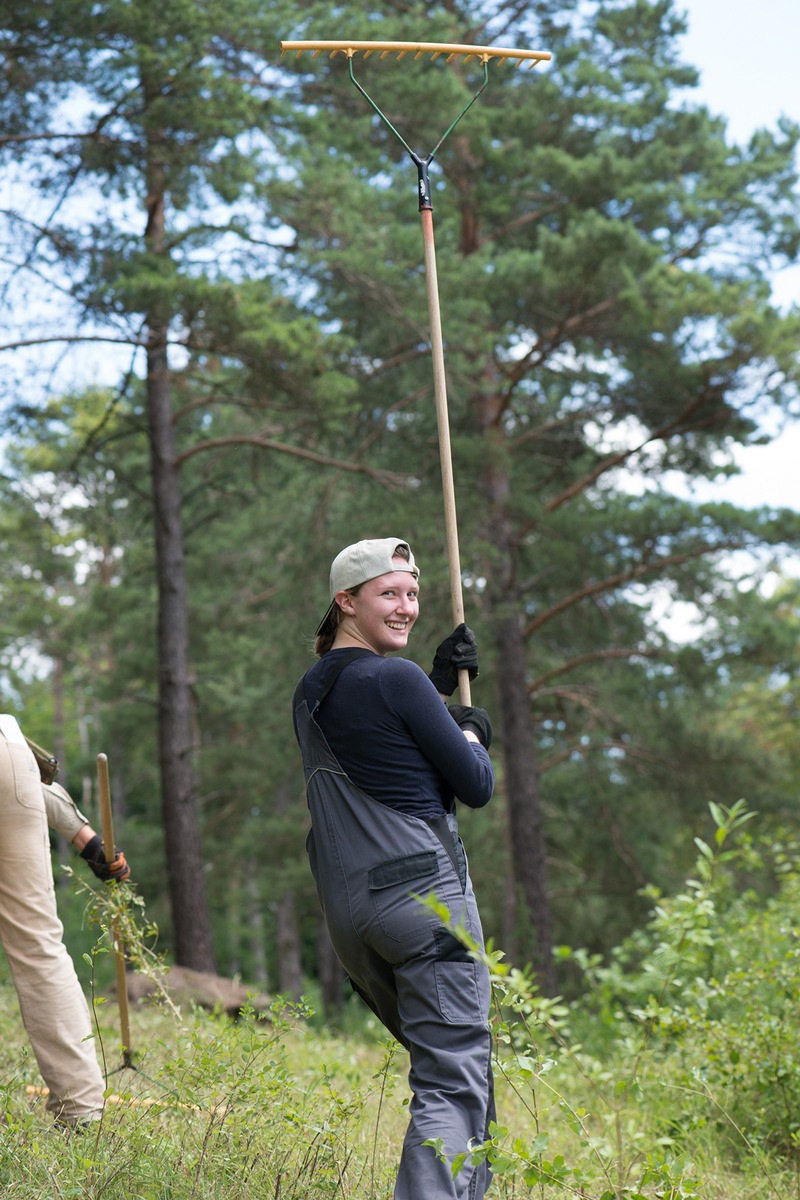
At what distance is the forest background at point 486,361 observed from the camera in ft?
33.1

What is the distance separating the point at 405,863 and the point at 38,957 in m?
1.56

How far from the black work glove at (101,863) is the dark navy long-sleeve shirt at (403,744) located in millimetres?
1681

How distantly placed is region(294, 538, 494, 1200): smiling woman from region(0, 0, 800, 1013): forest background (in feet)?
23.7

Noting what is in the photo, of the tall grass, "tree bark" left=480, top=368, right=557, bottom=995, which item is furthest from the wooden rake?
"tree bark" left=480, top=368, right=557, bottom=995

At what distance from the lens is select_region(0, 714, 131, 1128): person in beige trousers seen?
147 inches

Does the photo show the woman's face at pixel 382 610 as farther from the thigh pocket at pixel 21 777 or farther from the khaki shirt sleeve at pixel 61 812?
the khaki shirt sleeve at pixel 61 812

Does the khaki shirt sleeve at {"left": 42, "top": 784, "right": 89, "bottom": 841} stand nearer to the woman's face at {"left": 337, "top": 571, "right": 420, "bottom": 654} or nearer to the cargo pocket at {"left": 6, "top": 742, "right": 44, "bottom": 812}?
the cargo pocket at {"left": 6, "top": 742, "right": 44, "bottom": 812}

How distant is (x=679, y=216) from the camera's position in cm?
1280

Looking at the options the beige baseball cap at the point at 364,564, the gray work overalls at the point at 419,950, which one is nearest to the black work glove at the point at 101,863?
the gray work overalls at the point at 419,950

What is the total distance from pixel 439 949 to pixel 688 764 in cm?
1147

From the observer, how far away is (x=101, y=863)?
14.1 feet

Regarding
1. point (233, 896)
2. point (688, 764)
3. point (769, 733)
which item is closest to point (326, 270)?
point (688, 764)

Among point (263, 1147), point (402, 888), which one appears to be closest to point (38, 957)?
point (263, 1147)

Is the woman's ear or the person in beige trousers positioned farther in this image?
the person in beige trousers
